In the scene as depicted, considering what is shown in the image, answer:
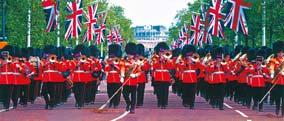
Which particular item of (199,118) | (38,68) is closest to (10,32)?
(38,68)

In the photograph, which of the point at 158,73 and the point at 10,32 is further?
the point at 10,32

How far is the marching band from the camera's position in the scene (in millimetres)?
23594

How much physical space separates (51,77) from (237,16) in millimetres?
10697

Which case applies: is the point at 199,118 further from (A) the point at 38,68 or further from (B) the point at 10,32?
(B) the point at 10,32

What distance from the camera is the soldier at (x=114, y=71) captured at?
23422mm

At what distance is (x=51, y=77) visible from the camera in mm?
24453

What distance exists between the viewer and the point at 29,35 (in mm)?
42531

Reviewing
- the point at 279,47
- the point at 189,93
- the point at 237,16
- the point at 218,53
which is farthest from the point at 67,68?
the point at 237,16

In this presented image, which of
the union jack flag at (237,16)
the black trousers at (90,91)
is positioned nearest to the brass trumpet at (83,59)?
the black trousers at (90,91)

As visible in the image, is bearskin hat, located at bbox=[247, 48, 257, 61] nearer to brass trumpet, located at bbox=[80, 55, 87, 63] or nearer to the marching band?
the marching band

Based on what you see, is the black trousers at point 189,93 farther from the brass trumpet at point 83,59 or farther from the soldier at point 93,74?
the brass trumpet at point 83,59

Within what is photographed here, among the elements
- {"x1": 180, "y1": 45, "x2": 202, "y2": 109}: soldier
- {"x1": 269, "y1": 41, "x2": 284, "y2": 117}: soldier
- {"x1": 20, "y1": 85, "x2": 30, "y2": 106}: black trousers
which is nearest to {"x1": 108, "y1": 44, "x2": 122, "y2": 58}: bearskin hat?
{"x1": 180, "y1": 45, "x2": 202, "y2": 109}: soldier

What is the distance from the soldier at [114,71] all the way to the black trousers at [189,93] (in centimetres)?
225

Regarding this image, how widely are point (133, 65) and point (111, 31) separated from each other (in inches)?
2028
